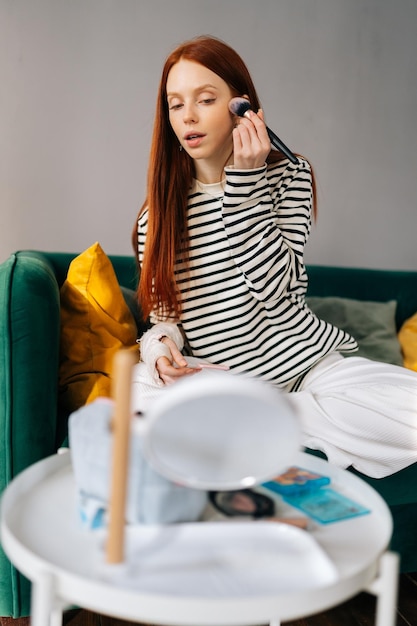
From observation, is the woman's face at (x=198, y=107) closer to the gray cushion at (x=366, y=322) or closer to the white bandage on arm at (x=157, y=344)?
the white bandage on arm at (x=157, y=344)

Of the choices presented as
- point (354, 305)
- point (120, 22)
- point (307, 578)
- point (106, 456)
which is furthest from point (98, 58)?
point (307, 578)

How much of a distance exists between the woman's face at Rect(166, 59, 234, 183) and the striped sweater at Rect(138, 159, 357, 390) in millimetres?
106

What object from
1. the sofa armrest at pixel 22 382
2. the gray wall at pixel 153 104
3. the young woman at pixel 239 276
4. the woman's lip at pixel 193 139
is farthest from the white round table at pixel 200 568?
the gray wall at pixel 153 104

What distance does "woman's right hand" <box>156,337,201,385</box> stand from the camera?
1293mm

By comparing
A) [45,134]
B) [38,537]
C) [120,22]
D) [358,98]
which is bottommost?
[38,537]

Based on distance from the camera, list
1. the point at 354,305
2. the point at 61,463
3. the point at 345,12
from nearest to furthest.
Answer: the point at 61,463 < the point at 354,305 < the point at 345,12

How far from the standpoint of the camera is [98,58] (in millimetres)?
2100

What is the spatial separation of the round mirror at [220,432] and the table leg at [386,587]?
0.15 meters

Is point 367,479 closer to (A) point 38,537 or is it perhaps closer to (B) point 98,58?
(A) point 38,537

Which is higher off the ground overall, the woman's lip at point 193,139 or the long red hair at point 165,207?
the woman's lip at point 193,139

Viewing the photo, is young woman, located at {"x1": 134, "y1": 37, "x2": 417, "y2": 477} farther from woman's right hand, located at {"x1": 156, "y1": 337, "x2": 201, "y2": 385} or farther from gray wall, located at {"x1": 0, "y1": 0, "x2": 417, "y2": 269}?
gray wall, located at {"x1": 0, "y1": 0, "x2": 417, "y2": 269}

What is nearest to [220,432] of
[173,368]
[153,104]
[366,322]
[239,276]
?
[173,368]

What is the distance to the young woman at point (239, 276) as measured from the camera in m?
1.33

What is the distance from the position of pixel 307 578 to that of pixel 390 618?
0.39 ft
